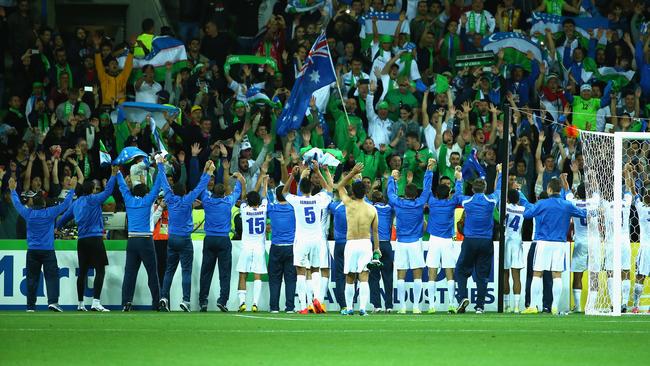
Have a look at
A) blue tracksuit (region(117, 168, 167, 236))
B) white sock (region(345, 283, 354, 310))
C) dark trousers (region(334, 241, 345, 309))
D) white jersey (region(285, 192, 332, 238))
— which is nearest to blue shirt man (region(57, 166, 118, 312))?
blue tracksuit (region(117, 168, 167, 236))

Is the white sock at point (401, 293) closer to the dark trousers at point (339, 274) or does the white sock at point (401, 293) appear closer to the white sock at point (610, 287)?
the dark trousers at point (339, 274)

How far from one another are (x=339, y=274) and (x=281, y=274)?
1.14 metres

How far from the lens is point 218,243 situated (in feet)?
71.9

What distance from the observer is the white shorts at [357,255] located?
20.2 m

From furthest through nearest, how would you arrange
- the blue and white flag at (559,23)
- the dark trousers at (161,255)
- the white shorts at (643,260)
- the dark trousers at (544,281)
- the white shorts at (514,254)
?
the blue and white flag at (559,23)
the dark trousers at (161,255)
the white shorts at (643,260)
the dark trousers at (544,281)
the white shorts at (514,254)

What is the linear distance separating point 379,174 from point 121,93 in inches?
239

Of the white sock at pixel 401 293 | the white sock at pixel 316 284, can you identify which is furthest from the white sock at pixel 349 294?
the white sock at pixel 401 293

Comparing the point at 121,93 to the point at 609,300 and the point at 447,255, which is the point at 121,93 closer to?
the point at 447,255

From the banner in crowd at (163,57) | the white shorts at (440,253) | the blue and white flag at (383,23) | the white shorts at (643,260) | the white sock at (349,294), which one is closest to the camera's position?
the white sock at (349,294)

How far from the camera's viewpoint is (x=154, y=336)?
50.7 ft

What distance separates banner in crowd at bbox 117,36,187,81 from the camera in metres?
27.1

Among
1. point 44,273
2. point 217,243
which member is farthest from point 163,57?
point 44,273

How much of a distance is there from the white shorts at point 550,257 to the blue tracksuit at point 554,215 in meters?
0.11

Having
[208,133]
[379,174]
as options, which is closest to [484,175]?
[379,174]
